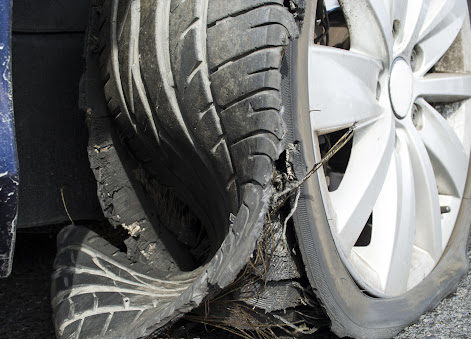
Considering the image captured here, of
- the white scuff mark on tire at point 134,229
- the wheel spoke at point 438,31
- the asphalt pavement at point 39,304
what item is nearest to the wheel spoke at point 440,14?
the wheel spoke at point 438,31

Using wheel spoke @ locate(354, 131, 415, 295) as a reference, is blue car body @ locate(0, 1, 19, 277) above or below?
above

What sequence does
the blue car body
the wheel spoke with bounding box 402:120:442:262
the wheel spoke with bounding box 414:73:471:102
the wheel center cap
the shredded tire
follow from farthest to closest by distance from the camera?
the wheel spoke with bounding box 414:73:471:102 < the wheel spoke with bounding box 402:120:442:262 < the wheel center cap < the shredded tire < the blue car body

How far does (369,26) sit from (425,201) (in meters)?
0.62

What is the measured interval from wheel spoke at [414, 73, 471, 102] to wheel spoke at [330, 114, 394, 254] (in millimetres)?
336

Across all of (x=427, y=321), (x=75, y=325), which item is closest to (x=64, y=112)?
(x=75, y=325)

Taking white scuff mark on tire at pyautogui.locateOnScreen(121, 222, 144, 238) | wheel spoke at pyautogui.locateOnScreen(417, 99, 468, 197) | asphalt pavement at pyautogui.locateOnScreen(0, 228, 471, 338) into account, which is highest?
wheel spoke at pyautogui.locateOnScreen(417, 99, 468, 197)

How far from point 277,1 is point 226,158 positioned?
12.4 inches

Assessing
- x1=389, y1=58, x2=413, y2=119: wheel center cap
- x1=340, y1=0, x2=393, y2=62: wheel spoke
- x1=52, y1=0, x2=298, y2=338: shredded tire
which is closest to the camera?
x1=52, y1=0, x2=298, y2=338: shredded tire

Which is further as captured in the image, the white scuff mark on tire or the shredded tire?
the white scuff mark on tire

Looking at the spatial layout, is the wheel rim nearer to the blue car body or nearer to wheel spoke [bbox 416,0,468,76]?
wheel spoke [bbox 416,0,468,76]

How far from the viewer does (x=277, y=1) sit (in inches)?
36.6

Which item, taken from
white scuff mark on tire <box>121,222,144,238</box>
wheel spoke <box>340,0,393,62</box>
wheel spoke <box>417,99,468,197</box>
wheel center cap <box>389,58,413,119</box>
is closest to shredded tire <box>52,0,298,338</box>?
white scuff mark on tire <box>121,222,144,238</box>

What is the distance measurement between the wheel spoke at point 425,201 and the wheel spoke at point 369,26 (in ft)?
0.94

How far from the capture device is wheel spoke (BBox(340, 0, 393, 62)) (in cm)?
131
